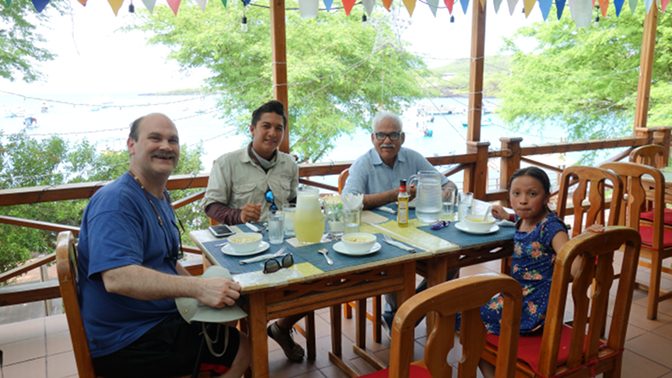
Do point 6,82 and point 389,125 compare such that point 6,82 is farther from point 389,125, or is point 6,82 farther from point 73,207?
point 389,125

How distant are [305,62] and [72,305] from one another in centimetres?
574

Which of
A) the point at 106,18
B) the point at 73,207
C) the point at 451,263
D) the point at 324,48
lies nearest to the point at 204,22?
the point at 106,18

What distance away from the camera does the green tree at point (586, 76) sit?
7297 millimetres

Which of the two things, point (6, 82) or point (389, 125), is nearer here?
point (389, 125)

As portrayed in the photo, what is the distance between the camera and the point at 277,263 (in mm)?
1427

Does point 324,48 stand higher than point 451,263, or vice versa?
point 324,48

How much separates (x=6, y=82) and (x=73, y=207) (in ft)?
5.60

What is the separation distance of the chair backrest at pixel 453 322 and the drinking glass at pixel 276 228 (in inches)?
37.2

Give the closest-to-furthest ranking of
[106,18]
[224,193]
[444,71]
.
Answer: [224,193]
[106,18]
[444,71]

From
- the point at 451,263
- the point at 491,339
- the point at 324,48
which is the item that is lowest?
the point at 491,339

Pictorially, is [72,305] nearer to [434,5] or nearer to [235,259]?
[235,259]

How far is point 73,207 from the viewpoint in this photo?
5527mm

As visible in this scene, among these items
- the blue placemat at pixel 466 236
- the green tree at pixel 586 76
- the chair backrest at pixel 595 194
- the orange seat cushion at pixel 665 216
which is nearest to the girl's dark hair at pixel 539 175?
the blue placemat at pixel 466 236

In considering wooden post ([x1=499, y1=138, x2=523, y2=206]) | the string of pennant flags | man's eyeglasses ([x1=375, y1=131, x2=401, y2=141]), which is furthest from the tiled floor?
the string of pennant flags
